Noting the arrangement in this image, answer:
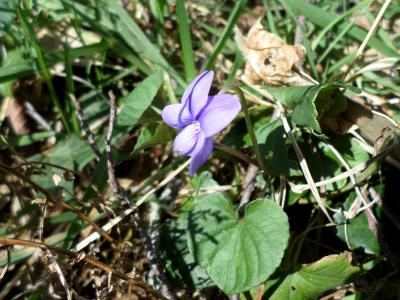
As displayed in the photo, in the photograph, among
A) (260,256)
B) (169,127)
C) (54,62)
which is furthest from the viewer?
(54,62)

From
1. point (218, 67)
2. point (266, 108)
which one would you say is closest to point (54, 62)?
point (218, 67)

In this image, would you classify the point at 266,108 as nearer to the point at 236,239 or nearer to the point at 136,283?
the point at 236,239

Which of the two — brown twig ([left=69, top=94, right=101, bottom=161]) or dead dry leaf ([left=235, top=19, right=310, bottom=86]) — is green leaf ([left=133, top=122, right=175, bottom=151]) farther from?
dead dry leaf ([left=235, top=19, right=310, bottom=86])

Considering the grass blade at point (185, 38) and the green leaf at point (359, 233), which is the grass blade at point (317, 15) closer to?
the grass blade at point (185, 38)

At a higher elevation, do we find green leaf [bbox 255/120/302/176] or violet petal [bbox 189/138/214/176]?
violet petal [bbox 189/138/214/176]

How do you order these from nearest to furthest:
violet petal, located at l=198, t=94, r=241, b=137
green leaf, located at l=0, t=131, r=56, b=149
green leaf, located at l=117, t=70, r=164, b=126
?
violet petal, located at l=198, t=94, r=241, b=137 < green leaf, located at l=117, t=70, r=164, b=126 < green leaf, located at l=0, t=131, r=56, b=149

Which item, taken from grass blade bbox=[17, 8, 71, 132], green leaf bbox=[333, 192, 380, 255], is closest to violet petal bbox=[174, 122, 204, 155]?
green leaf bbox=[333, 192, 380, 255]

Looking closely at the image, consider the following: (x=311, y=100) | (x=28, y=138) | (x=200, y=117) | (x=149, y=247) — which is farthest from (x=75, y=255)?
(x=28, y=138)
